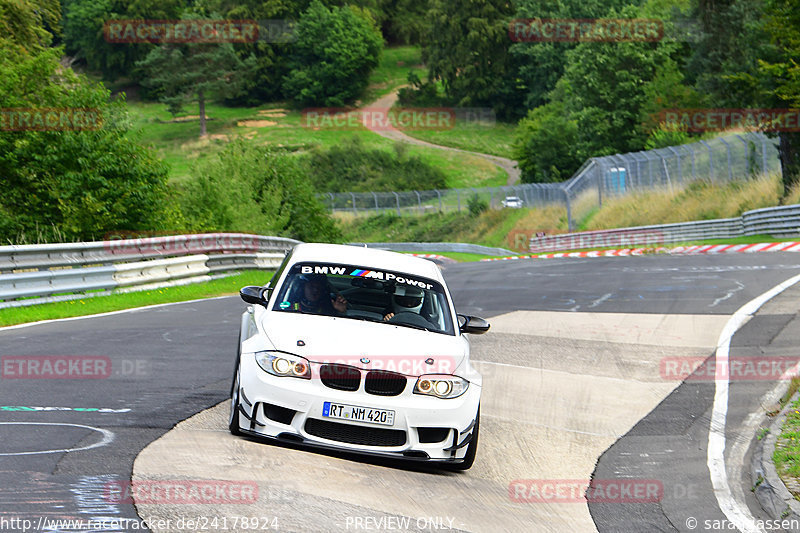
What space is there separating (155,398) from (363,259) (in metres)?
2.32

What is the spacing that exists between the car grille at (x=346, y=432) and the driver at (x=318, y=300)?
1325 mm

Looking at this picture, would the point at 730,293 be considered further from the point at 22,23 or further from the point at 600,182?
the point at 600,182

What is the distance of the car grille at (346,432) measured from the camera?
22.6 feet

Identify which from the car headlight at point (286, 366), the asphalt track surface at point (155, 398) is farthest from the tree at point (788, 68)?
the car headlight at point (286, 366)

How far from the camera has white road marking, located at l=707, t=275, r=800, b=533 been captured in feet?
21.9

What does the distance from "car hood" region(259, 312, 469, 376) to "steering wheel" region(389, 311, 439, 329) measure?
20 cm

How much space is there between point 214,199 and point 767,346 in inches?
973

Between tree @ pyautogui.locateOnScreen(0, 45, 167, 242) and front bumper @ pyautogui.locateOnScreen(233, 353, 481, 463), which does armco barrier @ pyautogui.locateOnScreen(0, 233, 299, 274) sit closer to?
tree @ pyautogui.locateOnScreen(0, 45, 167, 242)

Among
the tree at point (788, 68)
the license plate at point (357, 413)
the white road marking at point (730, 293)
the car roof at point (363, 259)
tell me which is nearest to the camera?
the license plate at point (357, 413)


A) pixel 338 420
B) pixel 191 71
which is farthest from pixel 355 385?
pixel 191 71

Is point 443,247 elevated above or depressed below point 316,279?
below

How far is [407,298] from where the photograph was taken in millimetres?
8562

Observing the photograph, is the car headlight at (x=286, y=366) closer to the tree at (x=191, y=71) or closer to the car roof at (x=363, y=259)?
the car roof at (x=363, y=259)

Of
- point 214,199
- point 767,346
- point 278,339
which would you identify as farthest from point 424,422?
point 214,199
